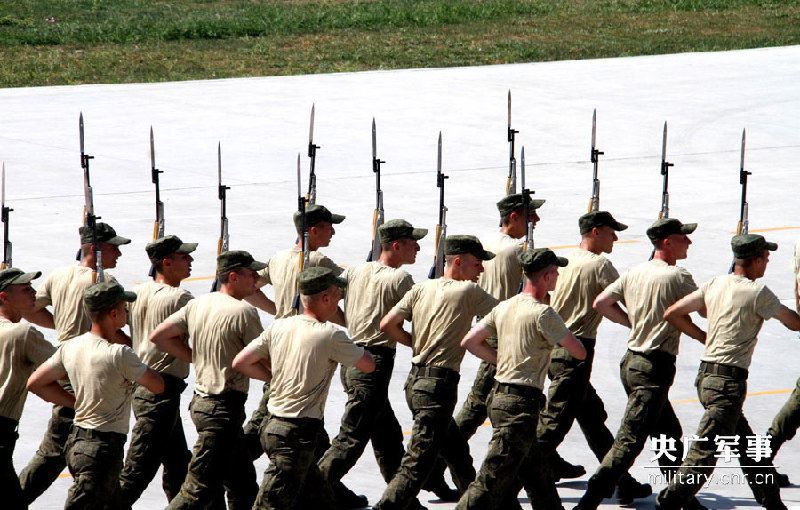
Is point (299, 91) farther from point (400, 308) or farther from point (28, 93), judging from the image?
point (400, 308)

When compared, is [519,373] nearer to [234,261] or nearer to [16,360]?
[234,261]

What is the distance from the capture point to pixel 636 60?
33.8 m

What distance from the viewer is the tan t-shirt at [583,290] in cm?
1113

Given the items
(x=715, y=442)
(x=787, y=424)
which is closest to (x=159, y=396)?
(x=715, y=442)

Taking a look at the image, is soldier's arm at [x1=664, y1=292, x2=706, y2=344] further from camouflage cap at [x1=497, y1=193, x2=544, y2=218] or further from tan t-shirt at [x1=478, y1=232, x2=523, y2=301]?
camouflage cap at [x1=497, y1=193, x2=544, y2=218]

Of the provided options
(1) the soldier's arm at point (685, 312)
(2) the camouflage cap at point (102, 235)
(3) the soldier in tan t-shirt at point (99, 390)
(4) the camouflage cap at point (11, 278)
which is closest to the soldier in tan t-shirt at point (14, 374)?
(4) the camouflage cap at point (11, 278)

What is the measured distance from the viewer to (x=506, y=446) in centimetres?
957

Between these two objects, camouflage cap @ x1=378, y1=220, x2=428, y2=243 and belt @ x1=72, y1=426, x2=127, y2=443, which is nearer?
belt @ x1=72, y1=426, x2=127, y2=443

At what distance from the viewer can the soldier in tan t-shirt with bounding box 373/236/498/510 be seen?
10023 millimetres

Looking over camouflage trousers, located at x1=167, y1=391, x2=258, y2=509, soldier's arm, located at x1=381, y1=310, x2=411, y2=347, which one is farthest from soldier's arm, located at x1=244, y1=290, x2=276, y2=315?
camouflage trousers, located at x1=167, y1=391, x2=258, y2=509

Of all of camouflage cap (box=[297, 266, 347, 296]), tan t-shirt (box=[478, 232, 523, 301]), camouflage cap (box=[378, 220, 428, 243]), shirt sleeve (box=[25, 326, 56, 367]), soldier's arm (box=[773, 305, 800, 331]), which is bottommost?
shirt sleeve (box=[25, 326, 56, 367])

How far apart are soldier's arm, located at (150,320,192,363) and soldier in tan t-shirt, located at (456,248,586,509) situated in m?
2.03

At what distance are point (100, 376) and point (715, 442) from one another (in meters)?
4.32

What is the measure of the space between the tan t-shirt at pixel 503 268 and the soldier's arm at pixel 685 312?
1.69 m
